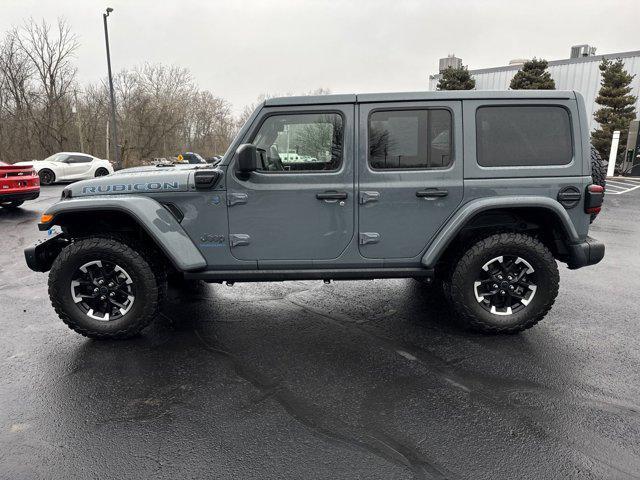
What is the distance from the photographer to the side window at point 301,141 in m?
3.49

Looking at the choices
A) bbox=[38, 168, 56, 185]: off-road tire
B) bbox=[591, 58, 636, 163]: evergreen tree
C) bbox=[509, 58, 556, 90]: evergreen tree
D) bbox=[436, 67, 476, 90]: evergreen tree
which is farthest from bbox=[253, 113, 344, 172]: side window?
bbox=[436, 67, 476, 90]: evergreen tree

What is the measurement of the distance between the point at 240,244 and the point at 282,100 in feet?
4.05

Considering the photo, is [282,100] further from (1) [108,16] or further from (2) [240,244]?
(1) [108,16]

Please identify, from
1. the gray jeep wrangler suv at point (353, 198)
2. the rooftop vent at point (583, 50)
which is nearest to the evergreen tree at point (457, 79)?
the rooftop vent at point (583, 50)

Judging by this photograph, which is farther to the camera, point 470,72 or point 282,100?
point 470,72

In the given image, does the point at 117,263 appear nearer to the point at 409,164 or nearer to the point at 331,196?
the point at 331,196

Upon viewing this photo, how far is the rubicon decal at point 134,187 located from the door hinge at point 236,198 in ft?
1.39

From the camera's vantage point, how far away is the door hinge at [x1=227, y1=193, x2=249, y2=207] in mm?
3445

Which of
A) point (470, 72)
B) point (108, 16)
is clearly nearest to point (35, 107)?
point (108, 16)

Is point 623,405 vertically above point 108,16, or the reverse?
point 108,16

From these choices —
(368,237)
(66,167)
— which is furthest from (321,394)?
(66,167)

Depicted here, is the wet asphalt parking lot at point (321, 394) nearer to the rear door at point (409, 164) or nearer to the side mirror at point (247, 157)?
the rear door at point (409, 164)

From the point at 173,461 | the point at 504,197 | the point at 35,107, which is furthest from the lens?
the point at 35,107

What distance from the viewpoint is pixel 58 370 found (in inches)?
124
